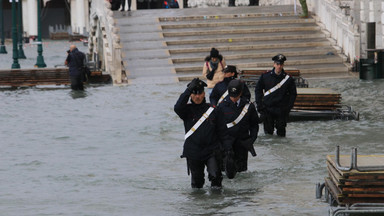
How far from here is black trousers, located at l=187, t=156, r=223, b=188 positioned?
11477 millimetres

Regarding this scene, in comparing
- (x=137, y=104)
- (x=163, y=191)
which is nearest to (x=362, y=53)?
(x=137, y=104)

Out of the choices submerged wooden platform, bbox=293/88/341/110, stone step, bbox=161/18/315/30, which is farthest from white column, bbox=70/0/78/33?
submerged wooden platform, bbox=293/88/341/110

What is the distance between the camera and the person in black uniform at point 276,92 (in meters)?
16.0

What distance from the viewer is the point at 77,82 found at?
28.6m

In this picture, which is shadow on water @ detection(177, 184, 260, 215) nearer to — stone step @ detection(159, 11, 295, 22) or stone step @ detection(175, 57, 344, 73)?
stone step @ detection(175, 57, 344, 73)

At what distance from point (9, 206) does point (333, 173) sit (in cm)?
429

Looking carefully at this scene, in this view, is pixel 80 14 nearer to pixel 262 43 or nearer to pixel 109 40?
pixel 109 40

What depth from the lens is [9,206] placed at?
11391mm

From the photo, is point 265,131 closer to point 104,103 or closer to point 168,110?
point 168,110

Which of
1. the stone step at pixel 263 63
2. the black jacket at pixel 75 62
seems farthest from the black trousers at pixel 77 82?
the stone step at pixel 263 63

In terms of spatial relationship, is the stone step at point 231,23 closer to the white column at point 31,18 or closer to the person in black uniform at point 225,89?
the person in black uniform at point 225,89

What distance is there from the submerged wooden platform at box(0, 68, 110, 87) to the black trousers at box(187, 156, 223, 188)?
20.1m

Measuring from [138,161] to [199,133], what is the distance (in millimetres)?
3660

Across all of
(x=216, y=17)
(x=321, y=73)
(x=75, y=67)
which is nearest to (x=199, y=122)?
(x=75, y=67)
